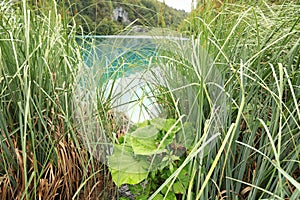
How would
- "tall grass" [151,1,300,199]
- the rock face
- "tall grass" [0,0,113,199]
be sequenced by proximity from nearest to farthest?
"tall grass" [151,1,300,199]
"tall grass" [0,0,113,199]
the rock face

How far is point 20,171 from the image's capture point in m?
0.87

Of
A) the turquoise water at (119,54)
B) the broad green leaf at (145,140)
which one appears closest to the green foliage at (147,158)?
the broad green leaf at (145,140)

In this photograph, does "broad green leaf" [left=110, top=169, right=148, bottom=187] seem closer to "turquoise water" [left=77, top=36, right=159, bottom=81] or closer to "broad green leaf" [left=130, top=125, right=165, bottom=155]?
"broad green leaf" [left=130, top=125, right=165, bottom=155]

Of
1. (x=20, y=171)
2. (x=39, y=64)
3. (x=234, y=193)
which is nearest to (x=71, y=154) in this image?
(x=20, y=171)

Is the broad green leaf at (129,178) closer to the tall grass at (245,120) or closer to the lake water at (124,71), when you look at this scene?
the tall grass at (245,120)

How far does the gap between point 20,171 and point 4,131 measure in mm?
→ 121

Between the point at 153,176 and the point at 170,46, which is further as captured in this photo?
the point at 170,46

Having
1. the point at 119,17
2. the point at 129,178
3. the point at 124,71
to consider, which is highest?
the point at 119,17

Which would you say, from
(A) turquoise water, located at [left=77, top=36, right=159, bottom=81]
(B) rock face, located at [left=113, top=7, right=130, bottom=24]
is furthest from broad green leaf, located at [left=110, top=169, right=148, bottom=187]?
(B) rock face, located at [left=113, top=7, right=130, bottom=24]

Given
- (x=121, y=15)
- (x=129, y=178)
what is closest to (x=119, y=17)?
(x=121, y=15)

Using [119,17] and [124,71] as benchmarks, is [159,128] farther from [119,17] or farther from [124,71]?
[119,17]

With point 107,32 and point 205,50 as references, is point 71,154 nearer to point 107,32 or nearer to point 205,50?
point 205,50

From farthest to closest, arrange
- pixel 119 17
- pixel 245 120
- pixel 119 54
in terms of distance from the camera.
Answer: pixel 119 17
pixel 119 54
pixel 245 120

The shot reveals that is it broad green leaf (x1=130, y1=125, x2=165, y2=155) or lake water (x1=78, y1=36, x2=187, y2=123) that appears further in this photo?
lake water (x1=78, y1=36, x2=187, y2=123)
